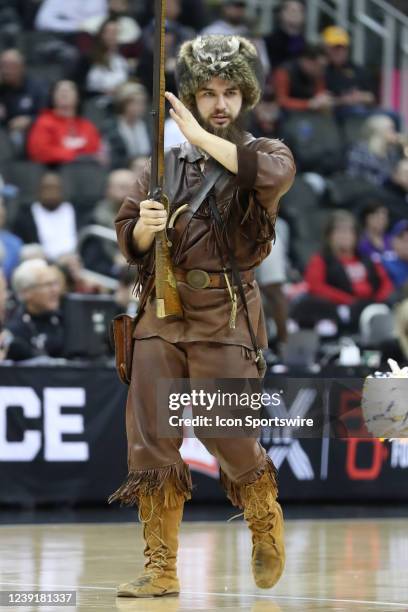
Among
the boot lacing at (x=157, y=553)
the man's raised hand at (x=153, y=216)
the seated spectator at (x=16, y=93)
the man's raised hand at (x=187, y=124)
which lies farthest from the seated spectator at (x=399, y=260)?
the man's raised hand at (x=187, y=124)

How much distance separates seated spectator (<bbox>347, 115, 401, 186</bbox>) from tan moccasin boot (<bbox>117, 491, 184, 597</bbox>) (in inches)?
452

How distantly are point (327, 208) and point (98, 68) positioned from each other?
2.88 meters

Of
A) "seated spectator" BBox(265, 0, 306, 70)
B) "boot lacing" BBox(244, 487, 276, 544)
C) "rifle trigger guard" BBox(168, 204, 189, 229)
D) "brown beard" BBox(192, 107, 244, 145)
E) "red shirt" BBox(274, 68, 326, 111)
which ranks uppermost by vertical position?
"seated spectator" BBox(265, 0, 306, 70)

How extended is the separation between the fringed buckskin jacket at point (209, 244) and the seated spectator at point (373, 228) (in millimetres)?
8920

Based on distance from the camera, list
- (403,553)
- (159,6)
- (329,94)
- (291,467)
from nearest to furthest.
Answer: (159,6) < (403,553) < (291,467) < (329,94)

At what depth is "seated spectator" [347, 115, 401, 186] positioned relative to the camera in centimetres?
1770

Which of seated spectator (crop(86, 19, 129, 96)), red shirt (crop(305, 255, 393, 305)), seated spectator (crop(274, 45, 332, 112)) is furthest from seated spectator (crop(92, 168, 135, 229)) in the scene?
seated spectator (crop(274, 45, 332, 112))

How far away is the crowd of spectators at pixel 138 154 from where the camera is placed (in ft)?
43.4

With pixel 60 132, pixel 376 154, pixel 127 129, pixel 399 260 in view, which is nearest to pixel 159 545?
pixel 399 260

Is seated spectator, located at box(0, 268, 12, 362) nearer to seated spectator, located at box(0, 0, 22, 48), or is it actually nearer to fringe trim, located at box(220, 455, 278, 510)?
fringe trim, located at box(220, 455, 278, 510)

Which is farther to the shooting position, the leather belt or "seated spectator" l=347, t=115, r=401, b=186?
"seated spectator" l=347, t=115, r=401, b=186

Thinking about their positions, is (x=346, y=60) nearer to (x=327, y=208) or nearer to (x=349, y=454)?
(x=327, y=208)

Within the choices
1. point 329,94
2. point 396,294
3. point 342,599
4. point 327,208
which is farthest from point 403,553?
point 329,94

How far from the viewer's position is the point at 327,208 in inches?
671
